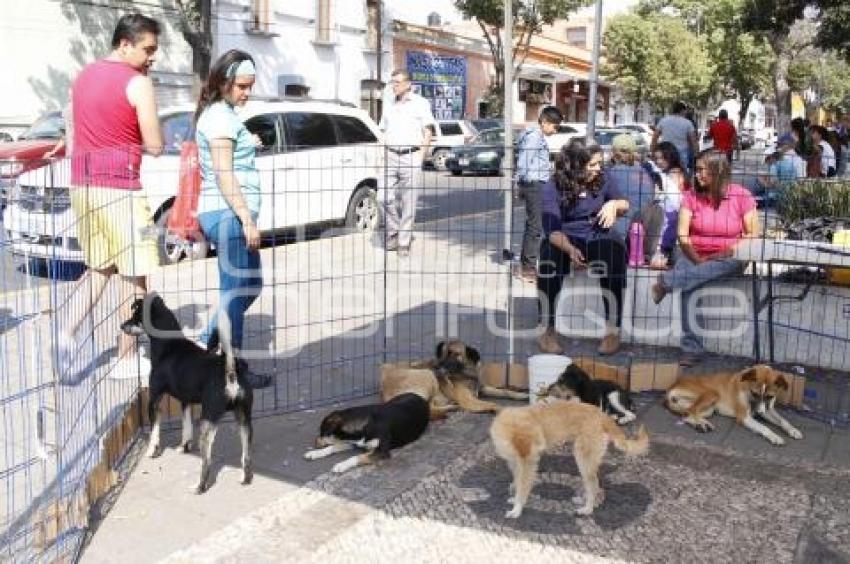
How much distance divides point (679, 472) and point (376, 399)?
6.06 feet

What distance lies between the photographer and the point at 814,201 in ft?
22.1

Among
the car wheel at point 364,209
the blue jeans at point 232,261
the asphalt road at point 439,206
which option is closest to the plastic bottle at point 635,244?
the asphalt road at point 439,206

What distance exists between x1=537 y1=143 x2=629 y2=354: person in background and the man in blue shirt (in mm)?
2267

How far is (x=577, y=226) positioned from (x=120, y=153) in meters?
3.08

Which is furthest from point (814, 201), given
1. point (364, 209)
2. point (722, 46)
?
point (722, 46)

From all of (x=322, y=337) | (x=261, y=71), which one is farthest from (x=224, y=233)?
(x=261, y=71)

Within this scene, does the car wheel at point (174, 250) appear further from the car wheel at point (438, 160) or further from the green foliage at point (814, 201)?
the green foliage at point (814, 201)

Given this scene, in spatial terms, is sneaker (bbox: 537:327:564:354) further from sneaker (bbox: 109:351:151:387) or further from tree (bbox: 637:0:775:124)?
tree (bbox: 637:0:775:124)

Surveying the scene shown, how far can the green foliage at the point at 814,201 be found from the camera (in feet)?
21.8

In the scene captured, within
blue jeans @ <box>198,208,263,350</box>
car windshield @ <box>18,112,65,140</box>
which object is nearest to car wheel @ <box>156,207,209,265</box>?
blue jeans @ <box>198,208,263,350</box>

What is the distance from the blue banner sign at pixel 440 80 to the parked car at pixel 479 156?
10.1 m

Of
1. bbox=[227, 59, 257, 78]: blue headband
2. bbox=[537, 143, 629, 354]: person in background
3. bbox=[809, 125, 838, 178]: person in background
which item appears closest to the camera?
bbox=[227, 59, 257, 78]: blue headband

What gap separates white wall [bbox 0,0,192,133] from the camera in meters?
20.6

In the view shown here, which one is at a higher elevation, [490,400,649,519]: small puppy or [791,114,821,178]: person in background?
[791,114,821,178]: person in background
